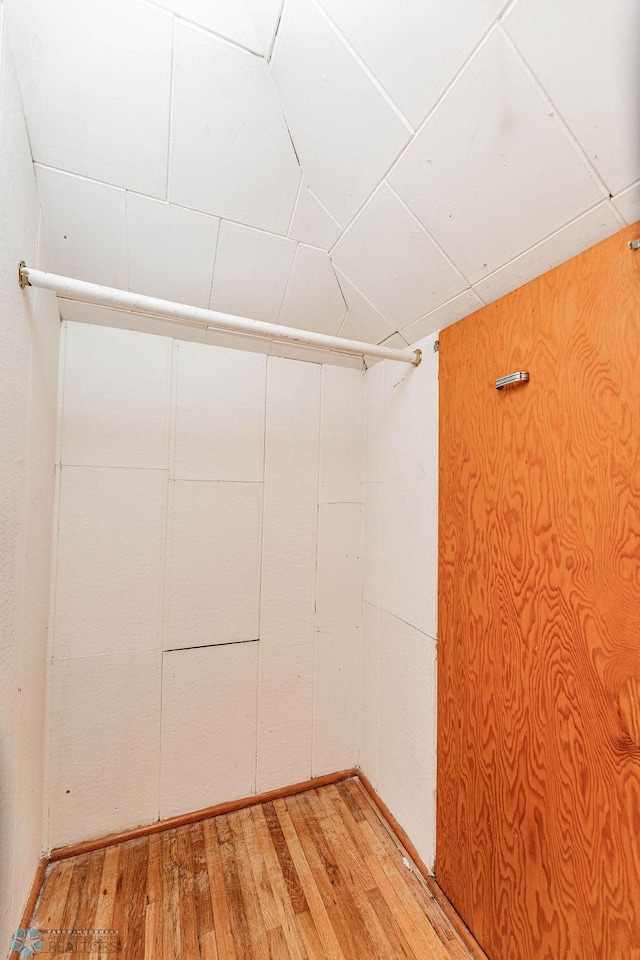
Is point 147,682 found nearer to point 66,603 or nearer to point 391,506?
point 66,603

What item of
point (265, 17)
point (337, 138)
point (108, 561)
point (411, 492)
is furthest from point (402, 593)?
point (265, 17)

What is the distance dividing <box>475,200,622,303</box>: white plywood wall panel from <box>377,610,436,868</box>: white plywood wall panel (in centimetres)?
112

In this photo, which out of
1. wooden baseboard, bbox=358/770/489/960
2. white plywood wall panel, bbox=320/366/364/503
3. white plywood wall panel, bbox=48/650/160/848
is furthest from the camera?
white plywood wall panel, bbox=320/366/364/503

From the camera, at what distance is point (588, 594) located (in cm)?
84

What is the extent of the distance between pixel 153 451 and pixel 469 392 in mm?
1150

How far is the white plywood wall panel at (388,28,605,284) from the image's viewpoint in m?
0.73

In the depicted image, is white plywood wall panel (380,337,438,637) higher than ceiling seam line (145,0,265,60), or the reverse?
ceiling seam line (145,0,265,60)

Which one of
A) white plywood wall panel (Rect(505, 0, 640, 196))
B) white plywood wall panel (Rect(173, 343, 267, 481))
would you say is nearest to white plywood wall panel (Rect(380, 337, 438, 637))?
white plywood wall panel (Rect(173, 343, 267, 481))

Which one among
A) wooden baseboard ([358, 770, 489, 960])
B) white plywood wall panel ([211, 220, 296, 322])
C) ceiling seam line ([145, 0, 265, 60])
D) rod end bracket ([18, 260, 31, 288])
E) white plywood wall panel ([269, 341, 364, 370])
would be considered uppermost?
ceiling seam line ([145, 0, 265, 60])

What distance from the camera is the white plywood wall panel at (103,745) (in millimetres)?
1360

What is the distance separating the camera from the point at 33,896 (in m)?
1.19

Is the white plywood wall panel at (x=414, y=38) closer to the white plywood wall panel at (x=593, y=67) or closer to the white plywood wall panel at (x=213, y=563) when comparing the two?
the white plywood wall panel at (x=593, y=67)

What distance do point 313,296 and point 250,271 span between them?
246 millimetres

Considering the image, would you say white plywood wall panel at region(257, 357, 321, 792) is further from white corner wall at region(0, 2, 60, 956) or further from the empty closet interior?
white corner wall at region(0, 2, 60, 956)
